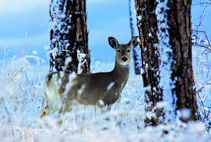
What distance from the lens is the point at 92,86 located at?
563 centimetres

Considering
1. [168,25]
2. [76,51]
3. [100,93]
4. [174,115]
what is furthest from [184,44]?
[76,51]

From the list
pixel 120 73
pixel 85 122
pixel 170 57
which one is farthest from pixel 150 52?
pixel 85 122

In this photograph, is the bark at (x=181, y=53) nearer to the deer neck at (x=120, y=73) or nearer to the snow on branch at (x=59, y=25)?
the deer neck at (x=120, y=73)

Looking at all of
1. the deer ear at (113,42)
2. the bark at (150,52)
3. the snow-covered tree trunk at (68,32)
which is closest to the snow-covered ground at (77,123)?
the bark at (150,52)

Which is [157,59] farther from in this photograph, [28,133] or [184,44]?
[28,133]

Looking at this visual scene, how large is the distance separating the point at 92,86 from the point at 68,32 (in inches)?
67.3

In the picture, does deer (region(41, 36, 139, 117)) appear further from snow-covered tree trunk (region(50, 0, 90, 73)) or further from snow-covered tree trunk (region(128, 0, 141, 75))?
snow-covered tree trunk (region(128, 0, 141, 75))

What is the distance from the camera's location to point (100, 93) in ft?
18.6

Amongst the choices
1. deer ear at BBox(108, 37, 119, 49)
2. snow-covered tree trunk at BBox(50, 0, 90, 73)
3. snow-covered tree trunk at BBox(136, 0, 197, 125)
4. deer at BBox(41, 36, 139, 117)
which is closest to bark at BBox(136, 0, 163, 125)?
snow-covered tree trunk at BBox(136, 0, 197, 125)

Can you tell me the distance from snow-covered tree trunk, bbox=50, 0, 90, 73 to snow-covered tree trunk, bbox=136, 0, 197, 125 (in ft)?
9.27

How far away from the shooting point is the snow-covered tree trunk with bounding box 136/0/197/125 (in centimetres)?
397

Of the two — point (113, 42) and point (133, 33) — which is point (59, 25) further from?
point (133, 33)

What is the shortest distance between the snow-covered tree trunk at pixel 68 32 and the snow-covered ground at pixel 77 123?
945 millimetres

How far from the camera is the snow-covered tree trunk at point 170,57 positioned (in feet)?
13.0
